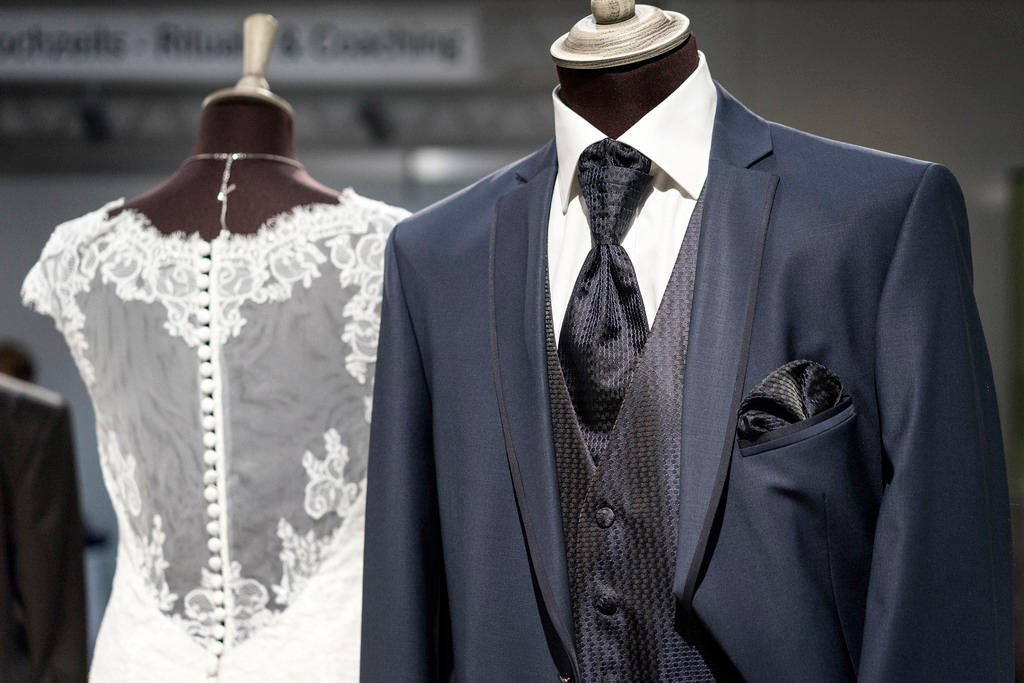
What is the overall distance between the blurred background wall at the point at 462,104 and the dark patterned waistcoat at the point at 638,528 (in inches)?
141

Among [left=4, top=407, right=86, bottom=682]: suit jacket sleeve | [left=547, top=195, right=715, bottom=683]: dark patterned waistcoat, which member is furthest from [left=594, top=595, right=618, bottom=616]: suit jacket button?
[left=4, top=407, right=86, bottom=682]: suit jacket sleeve

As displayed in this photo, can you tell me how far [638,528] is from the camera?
1.07 meters

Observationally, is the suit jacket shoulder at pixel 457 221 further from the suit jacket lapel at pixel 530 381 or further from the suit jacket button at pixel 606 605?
the suit jacket button at pixel 606 605

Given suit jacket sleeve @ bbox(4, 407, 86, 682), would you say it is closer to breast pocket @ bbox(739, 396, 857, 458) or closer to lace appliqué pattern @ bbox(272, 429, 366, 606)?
lace appliqué pattern @ bbox(272, 429, 366, 606)

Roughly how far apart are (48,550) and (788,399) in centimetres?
128

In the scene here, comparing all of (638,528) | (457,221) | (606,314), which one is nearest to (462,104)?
(457,221)

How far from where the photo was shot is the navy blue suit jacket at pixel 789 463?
97 cm

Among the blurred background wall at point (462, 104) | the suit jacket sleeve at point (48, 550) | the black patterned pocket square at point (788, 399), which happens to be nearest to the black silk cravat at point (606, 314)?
the black patterned pocket square at point (788, 399)

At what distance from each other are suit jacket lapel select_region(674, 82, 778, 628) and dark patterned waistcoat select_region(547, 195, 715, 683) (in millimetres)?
38

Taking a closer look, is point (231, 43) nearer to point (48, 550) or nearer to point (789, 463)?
point (48, 550)

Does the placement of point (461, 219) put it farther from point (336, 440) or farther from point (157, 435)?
point (157, 435)

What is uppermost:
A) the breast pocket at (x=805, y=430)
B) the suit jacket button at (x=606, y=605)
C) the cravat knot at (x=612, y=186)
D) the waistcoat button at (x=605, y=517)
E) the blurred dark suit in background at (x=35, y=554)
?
the cravat knot at (x=612, y=186)

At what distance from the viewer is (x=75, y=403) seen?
19.9 ft

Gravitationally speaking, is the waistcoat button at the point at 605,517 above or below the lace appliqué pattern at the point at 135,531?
above
